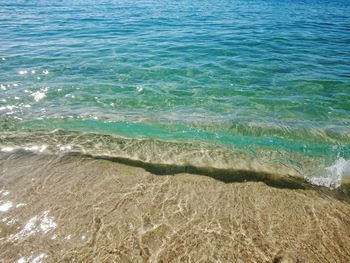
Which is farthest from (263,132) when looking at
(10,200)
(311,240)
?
(10,200)

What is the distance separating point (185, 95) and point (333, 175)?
4664mm

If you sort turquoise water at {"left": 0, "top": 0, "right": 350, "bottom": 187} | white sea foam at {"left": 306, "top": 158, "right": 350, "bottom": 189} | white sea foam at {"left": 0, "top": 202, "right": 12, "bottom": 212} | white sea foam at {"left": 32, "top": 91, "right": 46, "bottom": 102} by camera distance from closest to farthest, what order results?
white sea foam at {"left": 0, "top": 202, "right": 12, "bottom": 212}
white sea foam at {"left": 306, "top": 158, "right": 350, "bottom": 189}
turquoise water at {"left": 0, "top": 0, "right": 350, "bottom": 187}
white sea foam at {"left": 32, "top": 91, "right": 46, "bottom": 102}

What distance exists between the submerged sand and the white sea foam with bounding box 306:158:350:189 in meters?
0.37

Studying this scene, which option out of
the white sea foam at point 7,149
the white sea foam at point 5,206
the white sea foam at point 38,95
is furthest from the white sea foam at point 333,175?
the white sea foam at point 38,95

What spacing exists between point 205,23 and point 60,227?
1741 centimetres

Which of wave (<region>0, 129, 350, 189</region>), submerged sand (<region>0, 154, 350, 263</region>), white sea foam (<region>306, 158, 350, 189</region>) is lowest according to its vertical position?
wave (<region>0, 129, 350, 189</region>)

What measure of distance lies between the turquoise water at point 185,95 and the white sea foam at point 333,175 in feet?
0.06

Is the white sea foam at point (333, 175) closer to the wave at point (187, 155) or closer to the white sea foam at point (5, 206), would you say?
the wave at point (187, 155)

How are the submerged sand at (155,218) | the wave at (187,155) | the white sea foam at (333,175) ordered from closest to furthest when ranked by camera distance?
1. the submerged sand at (155,218)
2. the white sea foam at (333,175)
3. the wave at (187,155)

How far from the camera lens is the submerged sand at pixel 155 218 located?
389cm

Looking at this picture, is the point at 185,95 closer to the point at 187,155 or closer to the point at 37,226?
the point at 187,155

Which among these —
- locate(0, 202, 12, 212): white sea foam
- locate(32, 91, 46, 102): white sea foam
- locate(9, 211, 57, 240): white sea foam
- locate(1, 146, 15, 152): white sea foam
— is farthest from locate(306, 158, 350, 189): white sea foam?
locate(32, 91, 46, 102): white sea foam

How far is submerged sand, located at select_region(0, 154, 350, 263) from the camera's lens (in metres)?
3.89

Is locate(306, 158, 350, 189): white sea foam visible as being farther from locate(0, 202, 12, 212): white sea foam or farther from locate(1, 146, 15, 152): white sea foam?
locate(1, 146, 15, 152): white sea foam
